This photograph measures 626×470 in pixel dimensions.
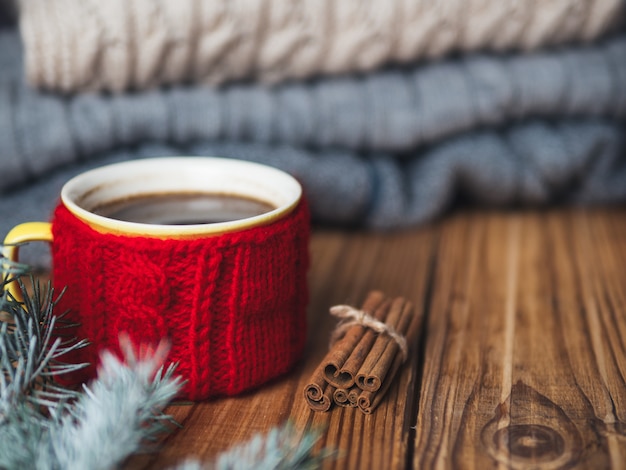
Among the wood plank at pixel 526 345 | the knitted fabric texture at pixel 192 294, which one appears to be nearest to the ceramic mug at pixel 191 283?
the knitted fabric texture at pixel 192 294

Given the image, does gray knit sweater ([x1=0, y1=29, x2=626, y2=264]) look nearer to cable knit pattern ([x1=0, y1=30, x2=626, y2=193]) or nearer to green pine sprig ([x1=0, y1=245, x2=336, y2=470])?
cable knit pattern ([x1=0, y1=30, x2=626, y2=193])

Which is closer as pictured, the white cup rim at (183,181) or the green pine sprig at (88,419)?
the green pine sprig at (88,419)

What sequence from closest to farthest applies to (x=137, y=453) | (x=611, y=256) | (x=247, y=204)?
(x=137, y=453) → (x=247, y=204) → (x=611, y=256)

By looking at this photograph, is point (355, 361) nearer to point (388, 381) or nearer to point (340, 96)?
point (388, 381)

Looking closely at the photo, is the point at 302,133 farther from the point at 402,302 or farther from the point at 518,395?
the point at 518,395

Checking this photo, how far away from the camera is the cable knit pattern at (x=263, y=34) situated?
0.60 metres

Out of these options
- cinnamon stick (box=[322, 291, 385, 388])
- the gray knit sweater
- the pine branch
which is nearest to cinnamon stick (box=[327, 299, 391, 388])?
cinnamon stick (box=[322, 291, 385, 388])

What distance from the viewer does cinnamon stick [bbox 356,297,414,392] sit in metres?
0.44

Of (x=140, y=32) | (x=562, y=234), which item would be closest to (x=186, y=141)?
(x=140, y=32)

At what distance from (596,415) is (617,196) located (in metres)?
0.39

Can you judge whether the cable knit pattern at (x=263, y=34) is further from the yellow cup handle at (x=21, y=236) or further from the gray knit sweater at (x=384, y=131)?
the yellow cup handle at (x=21, y=236)

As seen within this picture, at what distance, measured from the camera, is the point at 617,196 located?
76 centimetres

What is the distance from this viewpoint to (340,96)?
696mm

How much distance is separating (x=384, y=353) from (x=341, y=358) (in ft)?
0.10
